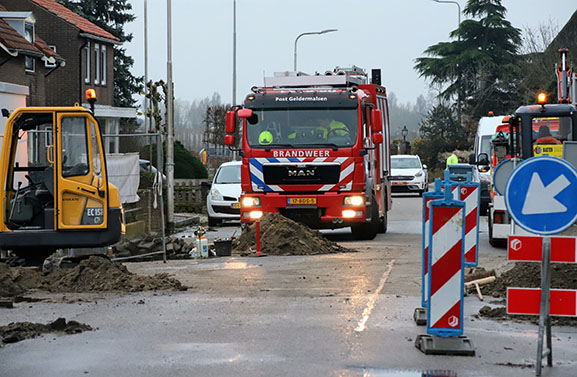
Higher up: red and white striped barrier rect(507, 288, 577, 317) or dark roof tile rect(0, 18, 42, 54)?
dark roof tile rect(0, 18, 42, 54)

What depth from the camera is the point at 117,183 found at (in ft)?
72.0

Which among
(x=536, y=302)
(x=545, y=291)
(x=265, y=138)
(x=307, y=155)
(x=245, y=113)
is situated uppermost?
(x=245, y=113)

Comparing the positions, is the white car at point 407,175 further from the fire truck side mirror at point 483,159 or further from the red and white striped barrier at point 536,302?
the red and white striped barrier at point 536,302

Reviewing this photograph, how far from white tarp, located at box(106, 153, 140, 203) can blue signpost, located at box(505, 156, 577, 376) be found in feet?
49.2

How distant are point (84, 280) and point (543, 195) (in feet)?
23.2

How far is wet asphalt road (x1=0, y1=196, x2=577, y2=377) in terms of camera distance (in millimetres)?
7723

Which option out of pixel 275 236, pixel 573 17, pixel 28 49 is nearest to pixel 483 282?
pixel 275 236

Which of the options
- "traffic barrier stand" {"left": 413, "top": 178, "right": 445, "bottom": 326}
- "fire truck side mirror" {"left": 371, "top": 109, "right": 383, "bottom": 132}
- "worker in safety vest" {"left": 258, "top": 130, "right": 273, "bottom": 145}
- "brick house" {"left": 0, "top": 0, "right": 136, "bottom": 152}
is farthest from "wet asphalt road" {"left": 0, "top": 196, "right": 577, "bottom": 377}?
"brick house" {"left": 0, "top": 0, "right": 136, "bottom": 152}

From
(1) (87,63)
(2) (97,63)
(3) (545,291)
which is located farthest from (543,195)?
(2) (97,63)

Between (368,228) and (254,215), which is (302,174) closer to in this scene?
(254,215)

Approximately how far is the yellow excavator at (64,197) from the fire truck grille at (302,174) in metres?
5.57

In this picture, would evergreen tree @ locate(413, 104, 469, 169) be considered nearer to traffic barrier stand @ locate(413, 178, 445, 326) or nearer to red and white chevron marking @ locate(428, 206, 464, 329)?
traffic barrier stand @ locate(413, 178, 445, 326)

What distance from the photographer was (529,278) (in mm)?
11633

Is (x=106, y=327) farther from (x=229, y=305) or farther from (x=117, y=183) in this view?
(x=117, y=183)
